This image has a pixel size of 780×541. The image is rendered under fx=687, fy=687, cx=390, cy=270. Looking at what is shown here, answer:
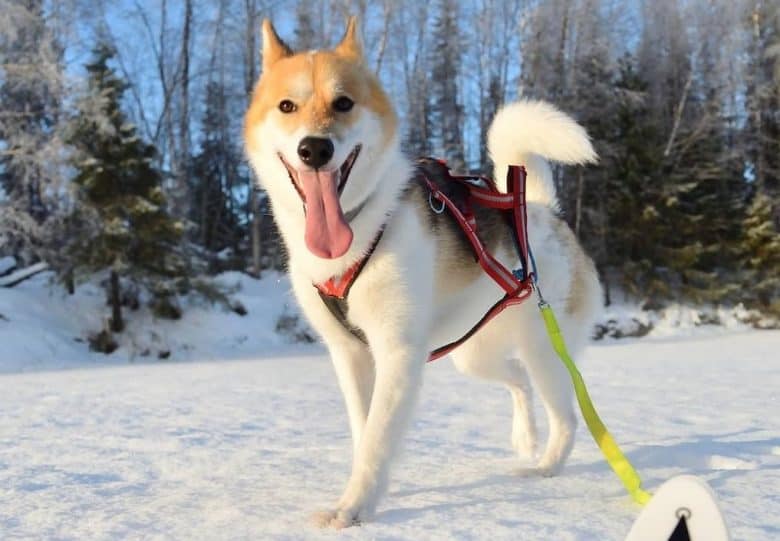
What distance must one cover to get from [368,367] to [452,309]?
1.25 feet

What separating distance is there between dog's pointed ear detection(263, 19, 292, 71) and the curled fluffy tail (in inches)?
45.1

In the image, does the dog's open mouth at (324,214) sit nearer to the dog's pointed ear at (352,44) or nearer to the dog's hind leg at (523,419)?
the dog's pointed ear at (352,44)

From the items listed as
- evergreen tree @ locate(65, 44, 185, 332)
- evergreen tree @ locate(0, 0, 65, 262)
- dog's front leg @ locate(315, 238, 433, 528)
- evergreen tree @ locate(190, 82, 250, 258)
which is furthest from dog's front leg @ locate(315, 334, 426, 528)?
evergreen tree @ locate(190, 82, 250, 258)

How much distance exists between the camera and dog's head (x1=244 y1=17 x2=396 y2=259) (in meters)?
2.17

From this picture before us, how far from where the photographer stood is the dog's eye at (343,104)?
7.61 ft

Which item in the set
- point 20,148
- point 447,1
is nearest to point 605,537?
point 20,148

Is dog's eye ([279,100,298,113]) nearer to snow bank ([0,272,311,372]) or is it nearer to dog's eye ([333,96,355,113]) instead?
dog's eye ([333,96,355,113])

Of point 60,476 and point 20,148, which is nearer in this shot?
point 60,476

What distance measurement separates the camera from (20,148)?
13102 millimetres

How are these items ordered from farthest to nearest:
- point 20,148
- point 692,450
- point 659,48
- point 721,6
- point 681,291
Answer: point 659,48
point 721,6
point 681,291
point 20,148
point 692,450

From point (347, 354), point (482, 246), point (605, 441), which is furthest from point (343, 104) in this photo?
point (605, 441)

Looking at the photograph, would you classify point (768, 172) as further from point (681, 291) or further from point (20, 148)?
point (20, 148)

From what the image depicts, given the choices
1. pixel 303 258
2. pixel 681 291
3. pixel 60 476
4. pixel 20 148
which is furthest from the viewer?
pixel 681 291

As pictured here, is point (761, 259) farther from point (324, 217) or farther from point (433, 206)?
point (324, 217)
